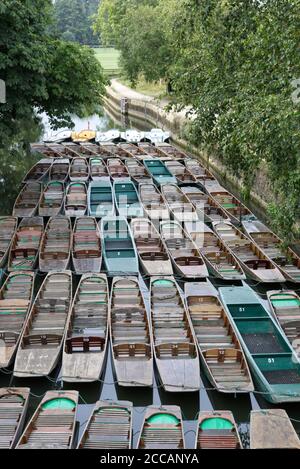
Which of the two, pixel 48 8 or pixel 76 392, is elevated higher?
pixel 48 8

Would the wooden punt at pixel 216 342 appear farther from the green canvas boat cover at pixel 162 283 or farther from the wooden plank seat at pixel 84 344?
the wooden plank seat at pixel 84 344

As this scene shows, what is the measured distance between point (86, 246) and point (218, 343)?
249 inches

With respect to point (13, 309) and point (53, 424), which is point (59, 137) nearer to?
point (13, 309)

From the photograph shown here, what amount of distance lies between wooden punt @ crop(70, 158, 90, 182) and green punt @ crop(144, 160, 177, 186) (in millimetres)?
2854

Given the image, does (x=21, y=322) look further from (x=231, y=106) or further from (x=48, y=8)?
(x=48, y=8)

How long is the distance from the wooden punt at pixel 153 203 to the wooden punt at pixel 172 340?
5117mm

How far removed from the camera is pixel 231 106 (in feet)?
48.0

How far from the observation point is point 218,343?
12.4 meters

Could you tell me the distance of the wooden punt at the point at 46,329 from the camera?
11.3 m

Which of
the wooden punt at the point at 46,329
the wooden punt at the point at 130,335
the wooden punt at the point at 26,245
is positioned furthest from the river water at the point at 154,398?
the wooden punt at the point at 26,245

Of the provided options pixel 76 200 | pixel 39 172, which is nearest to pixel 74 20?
pixel 39 172

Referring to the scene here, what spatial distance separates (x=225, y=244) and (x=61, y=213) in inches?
259

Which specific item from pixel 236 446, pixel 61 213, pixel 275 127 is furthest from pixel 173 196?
pixel 236 446

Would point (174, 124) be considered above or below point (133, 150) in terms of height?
above
